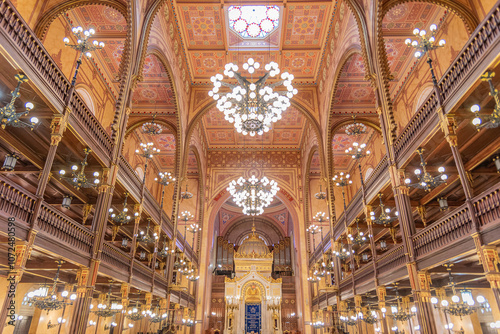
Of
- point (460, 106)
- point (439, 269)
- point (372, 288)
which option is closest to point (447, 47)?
point (460, 106)

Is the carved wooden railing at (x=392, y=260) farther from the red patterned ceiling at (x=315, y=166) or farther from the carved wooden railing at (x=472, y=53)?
the red patterned ceiling at (x=315, y=166)

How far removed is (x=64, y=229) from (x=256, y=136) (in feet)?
60.0

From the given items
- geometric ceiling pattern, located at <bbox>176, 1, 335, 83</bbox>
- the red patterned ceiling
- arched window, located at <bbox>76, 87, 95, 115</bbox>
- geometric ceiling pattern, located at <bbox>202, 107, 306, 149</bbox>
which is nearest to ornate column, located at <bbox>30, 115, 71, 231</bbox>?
arched window, located at <bbox>76, 87, 95, 115</bbox>

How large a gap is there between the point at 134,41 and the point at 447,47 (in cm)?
1271

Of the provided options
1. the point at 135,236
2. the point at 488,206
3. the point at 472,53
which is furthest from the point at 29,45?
the point at 488,206

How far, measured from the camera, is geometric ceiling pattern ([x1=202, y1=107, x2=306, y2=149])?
2372cm

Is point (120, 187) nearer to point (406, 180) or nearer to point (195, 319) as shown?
point (406, 180)

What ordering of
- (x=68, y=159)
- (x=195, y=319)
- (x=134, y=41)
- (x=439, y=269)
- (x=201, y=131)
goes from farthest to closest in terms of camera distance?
(x=201, y=131), (x=195, y=319), (x=134, y=41), (x=68, y=159), (x=439, y=269)

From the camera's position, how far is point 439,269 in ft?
30.4

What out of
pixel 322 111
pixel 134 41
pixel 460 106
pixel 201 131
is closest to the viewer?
pixel 460 106

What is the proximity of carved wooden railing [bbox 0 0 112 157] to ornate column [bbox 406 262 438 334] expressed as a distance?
10.2 meters

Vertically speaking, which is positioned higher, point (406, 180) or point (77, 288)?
point (406, 180)

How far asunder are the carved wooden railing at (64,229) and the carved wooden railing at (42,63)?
2471 millimetres

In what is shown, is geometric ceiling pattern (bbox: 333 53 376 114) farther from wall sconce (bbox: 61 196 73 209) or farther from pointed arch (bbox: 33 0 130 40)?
wall sconce (bbox: 61 196 73 209)
